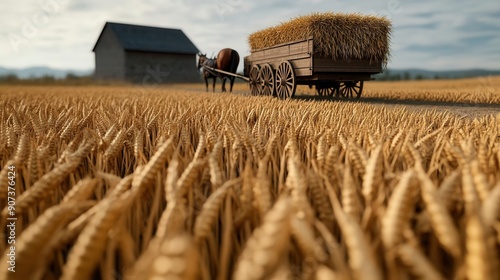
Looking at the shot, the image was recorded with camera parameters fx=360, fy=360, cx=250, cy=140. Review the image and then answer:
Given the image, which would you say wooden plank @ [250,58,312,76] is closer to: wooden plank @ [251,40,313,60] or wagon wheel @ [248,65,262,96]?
wooden plank @ [251,40,313,60]

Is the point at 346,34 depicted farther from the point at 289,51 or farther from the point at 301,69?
the point at 289,51

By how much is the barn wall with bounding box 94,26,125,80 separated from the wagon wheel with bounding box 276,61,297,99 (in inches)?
788

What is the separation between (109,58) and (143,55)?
262cm

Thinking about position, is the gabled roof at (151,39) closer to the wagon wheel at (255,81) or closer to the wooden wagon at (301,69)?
the wagon wheel at (255,81)

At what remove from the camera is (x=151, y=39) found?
2748 cm

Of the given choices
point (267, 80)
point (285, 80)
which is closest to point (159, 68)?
point (267, 80)

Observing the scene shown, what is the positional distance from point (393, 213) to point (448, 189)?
246mm

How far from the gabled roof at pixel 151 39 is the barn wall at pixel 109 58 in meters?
0.41

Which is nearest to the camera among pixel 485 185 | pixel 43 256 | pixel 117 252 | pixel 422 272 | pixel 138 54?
pixel 422 272

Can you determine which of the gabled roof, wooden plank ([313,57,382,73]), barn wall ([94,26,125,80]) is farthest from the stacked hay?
the gabled roof

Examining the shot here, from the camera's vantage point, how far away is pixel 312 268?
0.56 metres

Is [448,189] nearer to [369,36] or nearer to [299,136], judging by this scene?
[299,136]

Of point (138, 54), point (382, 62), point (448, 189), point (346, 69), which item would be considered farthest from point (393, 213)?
point (138, 54)

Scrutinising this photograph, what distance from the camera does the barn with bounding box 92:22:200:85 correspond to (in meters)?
25.3
